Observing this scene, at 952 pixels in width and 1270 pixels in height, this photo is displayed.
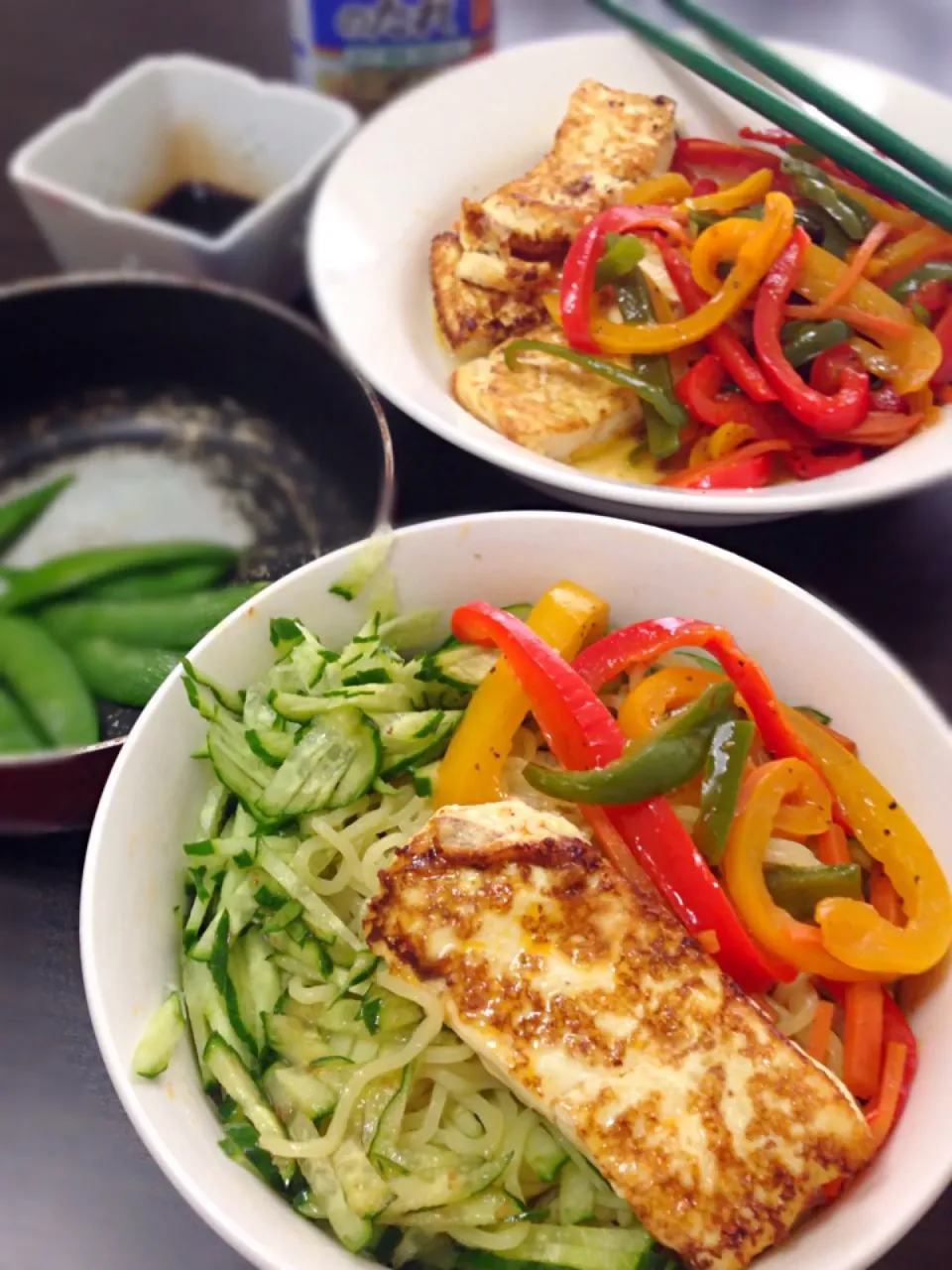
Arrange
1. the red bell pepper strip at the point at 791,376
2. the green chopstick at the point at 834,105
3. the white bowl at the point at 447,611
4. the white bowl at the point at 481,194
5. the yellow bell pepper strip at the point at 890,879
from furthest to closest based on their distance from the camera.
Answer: the green chopstick at the point at 834,105
the red bell pepper strip at the point at 791,376
the white bowl at the point at 481,194
the yellow bell pepper strip at the point at 890,879
the white bowl at the point at 447,611

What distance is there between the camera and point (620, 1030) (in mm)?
850

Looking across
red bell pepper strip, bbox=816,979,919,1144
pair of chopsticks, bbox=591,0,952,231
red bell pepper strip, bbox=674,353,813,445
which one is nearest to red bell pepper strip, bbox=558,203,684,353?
red bell pepper strip, bbox=674,353,813,445

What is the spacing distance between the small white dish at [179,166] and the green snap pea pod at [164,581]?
21.6 inches

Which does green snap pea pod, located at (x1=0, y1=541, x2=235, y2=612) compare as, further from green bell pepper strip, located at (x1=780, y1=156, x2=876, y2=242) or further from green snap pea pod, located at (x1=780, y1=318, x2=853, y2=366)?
green bell pepper strip, located at (x1=780, y1=156, x2=876, y2=242)

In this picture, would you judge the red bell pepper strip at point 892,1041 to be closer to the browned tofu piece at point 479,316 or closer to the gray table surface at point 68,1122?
the gray table surface at point 68,1122

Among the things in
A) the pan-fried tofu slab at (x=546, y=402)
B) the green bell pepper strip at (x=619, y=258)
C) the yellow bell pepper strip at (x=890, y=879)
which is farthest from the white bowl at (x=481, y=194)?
the yellow bell pepper strip at (x=890, y=879)

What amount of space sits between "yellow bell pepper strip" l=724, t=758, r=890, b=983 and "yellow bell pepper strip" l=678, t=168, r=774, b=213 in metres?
1.02

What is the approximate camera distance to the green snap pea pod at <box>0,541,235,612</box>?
5.09 ft

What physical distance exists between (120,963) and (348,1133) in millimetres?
→ 248

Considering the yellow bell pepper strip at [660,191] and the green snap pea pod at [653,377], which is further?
the yellow bell pepper strip at [660,191]

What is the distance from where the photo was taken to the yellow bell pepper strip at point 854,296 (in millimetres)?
1506

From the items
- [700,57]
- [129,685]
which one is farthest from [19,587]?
[700,57]

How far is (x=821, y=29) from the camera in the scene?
254 cm

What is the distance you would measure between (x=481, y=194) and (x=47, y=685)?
1136 millimetres
